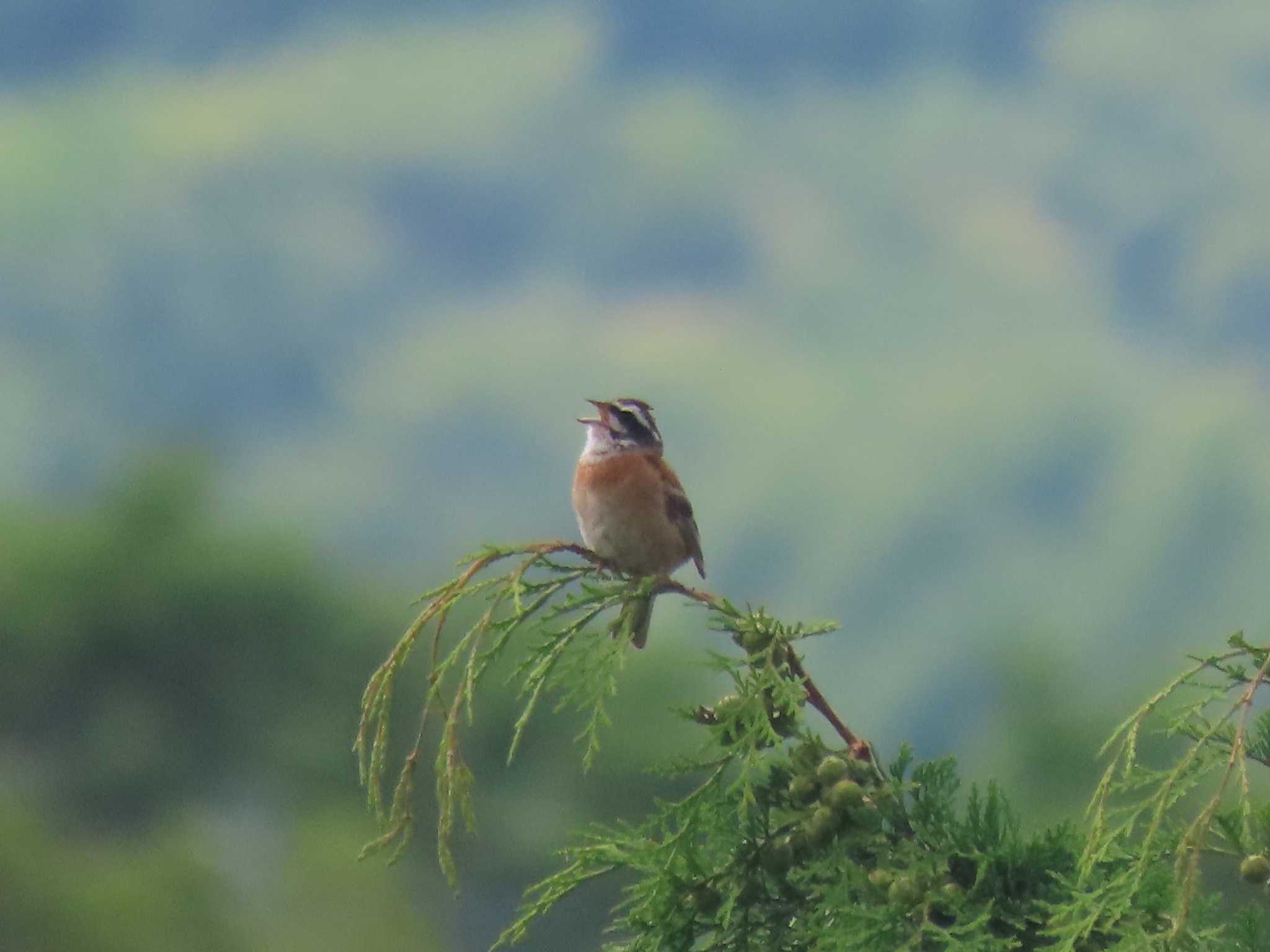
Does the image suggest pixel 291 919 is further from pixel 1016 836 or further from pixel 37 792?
pixel 1016 836

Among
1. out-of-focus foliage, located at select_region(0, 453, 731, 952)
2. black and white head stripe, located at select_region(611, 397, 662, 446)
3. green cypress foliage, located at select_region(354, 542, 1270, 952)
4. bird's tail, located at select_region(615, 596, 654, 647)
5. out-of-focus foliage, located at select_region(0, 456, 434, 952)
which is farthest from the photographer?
out-of-focus foliage, located at select_region(0, 456, 434, 952)

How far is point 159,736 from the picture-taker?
66.4 ft

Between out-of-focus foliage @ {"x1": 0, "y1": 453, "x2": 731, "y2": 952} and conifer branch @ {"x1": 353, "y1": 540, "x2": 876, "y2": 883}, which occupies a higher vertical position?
out-of-focus foliage @ {"x1": 0, "y1": 453, "x2": 731, "y2": 952}

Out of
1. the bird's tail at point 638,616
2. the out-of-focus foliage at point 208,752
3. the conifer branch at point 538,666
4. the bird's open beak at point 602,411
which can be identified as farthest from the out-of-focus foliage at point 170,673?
the conifer branch at point 538,666

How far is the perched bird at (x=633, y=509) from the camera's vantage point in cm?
339

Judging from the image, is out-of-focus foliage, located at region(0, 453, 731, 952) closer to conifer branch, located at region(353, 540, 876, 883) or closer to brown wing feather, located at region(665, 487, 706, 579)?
brown wing feather, located at region(665, 487, 706, 579)

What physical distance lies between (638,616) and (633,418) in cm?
131

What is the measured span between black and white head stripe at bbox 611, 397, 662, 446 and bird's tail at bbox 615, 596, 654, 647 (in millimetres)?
626

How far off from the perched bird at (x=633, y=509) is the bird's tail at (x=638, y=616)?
0.36m

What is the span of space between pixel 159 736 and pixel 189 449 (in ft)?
11.5

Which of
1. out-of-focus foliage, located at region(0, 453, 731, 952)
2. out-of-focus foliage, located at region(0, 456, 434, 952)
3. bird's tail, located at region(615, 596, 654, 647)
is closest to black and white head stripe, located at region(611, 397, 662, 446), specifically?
bird's tail, located at region(615, 596, 654, 647)

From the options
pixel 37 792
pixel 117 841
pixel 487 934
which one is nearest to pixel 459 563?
pixel 487 934

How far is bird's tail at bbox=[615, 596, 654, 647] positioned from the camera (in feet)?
5.80

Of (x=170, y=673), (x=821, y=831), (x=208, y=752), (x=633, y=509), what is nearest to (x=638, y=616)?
(x=821, y=831)
